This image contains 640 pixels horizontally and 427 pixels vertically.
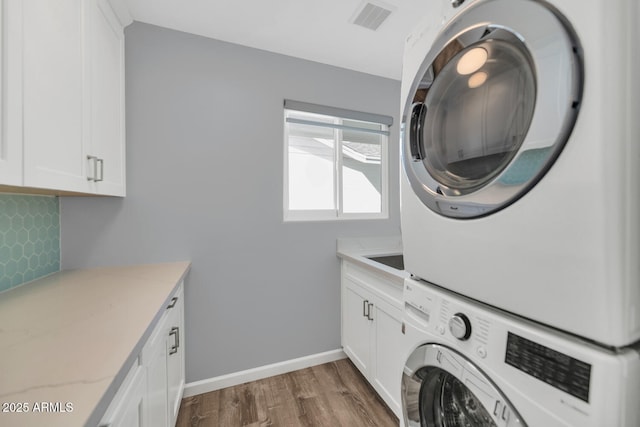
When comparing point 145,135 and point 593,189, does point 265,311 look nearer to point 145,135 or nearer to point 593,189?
point 145,135

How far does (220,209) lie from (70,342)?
3.64 feet

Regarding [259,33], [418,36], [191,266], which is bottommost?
[191,266]

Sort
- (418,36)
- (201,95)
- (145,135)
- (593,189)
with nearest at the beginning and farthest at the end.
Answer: (593,189), (418,36), (145,135), (201,95)

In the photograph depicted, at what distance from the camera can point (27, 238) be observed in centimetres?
120

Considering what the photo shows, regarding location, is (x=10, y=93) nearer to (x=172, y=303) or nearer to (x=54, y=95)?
(x=54, y=95)

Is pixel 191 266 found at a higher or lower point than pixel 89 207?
lower

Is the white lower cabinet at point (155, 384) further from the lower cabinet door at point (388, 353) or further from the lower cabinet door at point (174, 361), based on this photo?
the lower cabinet door at point (388, 353)

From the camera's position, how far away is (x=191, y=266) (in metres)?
1.64

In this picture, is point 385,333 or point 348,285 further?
point 348,285

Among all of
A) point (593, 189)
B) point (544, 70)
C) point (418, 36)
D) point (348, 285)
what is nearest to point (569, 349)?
point (593, 189)

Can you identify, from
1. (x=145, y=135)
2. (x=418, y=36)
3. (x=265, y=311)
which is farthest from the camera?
(x=265, y=311)

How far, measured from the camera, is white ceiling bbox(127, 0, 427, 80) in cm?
141

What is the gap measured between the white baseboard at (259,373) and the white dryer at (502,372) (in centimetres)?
119

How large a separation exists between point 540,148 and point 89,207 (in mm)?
2075
